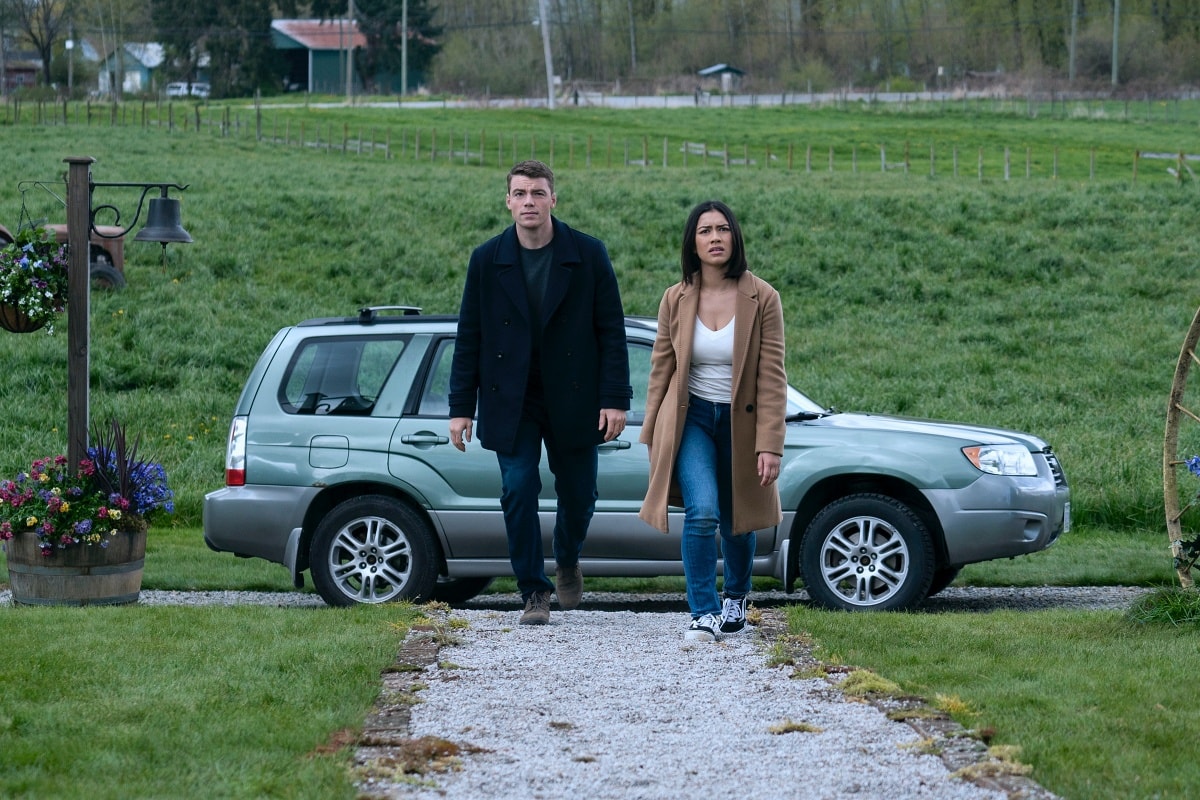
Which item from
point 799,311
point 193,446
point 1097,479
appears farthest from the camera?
point 799,311

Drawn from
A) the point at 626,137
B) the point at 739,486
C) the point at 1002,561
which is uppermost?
the point at 626,137

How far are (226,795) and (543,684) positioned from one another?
1.68m

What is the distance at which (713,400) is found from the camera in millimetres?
6641

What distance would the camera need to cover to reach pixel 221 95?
8675cm

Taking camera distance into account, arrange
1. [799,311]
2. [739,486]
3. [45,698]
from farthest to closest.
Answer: [799,311] → [739,486] → [45,698]

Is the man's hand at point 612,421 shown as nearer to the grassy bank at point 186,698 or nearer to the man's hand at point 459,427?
the man's hand at point 459,427

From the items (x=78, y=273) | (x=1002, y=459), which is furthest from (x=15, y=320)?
(x=1002, y=459)

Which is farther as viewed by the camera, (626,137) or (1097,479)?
(626,137)

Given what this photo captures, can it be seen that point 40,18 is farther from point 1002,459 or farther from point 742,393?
point 742,393

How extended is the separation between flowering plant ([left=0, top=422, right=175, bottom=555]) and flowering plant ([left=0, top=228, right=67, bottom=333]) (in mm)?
862

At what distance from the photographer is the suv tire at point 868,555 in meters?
8.29

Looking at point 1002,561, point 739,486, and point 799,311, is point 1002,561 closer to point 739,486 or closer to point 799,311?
point 739,486

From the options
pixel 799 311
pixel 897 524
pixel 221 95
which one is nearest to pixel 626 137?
pixel 799 311

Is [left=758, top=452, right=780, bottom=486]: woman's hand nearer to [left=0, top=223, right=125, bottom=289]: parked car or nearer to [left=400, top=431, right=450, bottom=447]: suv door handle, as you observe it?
[left=400, top=431, right=450, bottom=447]: suv door handle
